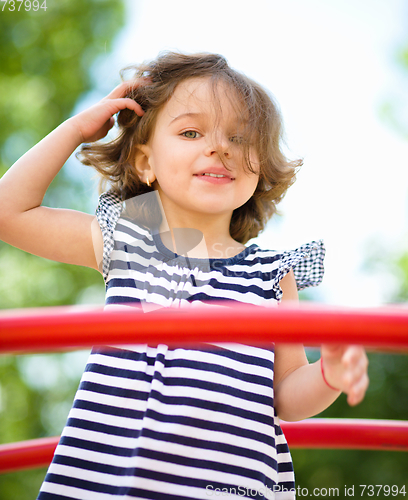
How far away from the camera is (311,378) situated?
0.76 meters

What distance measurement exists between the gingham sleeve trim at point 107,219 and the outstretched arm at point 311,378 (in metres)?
0.31

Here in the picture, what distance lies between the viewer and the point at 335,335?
41 centimetres

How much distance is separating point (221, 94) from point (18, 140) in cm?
366

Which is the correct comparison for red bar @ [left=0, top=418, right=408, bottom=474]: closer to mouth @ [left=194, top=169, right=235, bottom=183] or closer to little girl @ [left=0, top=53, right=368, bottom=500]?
little girl @ [left=0, top=53, right=368, bottom=500]

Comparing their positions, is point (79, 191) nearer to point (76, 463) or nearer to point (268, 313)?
point (76, 463)

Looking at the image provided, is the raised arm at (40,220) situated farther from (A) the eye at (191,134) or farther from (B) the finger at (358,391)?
(B) the finger at (358,391)

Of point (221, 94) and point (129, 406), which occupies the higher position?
point (221, 94)

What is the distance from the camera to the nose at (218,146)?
88 cm

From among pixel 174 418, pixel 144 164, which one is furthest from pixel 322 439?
pixel 144 164

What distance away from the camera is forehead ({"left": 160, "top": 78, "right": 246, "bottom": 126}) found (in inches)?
35.4

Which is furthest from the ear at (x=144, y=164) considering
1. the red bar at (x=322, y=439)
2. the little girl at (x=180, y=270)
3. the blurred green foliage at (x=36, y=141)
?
the blurred green foliage at (x=36, y=141)

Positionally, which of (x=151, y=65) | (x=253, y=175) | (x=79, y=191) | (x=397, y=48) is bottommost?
(x=253, y=175)

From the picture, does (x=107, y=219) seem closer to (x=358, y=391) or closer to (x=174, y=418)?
(x=174, y=418)

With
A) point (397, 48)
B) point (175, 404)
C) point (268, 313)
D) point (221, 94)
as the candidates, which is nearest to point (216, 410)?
point (175, 404)
